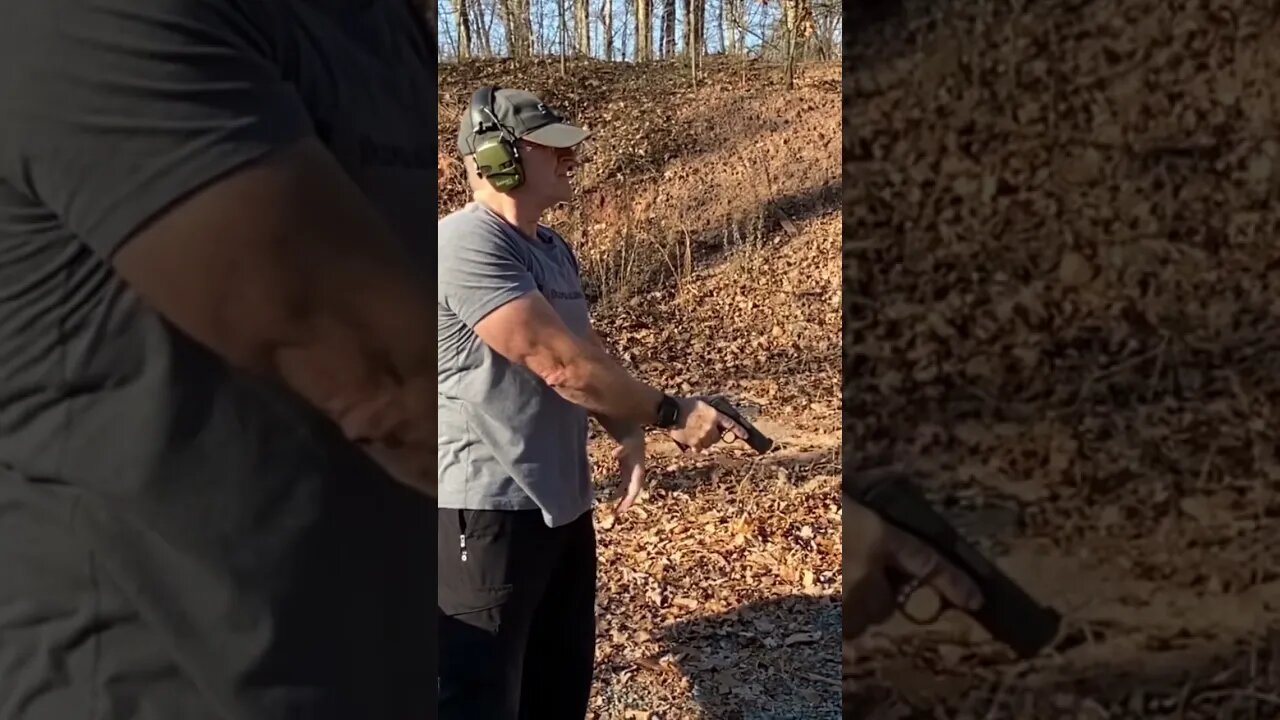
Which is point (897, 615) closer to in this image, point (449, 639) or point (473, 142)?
point (449, 639)

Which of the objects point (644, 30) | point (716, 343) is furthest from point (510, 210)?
point (644, 30)

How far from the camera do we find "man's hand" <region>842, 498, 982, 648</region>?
1.51 meters

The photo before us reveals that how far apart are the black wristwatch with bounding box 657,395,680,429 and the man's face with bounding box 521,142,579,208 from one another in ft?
1.80

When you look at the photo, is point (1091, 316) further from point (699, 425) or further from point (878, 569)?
point (699, 425)

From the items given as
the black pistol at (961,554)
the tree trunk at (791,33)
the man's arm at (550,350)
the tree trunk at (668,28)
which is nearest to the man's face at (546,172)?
the man's arm at (550,350)

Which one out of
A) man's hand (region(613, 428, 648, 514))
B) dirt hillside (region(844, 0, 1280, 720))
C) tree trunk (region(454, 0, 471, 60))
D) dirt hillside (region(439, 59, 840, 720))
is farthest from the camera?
tree trunk (region(454, 0, 471, 60))

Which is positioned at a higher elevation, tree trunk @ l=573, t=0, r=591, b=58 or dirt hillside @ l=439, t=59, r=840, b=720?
tree trunk @ l=573, t=0, r=591, b=58

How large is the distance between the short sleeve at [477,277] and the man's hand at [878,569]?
1337 millimetres

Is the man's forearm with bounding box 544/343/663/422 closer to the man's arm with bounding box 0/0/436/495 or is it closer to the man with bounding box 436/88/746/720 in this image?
the man with bounding box 436/88/746/720

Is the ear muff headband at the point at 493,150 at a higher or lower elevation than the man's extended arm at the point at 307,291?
higher

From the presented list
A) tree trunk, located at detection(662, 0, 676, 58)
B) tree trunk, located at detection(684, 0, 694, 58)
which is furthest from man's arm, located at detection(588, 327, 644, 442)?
tree trunk, located at detection(662, 0, 676, 58)

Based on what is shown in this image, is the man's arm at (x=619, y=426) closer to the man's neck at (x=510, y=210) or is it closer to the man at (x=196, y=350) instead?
the man's neck at (x=510, y=210)

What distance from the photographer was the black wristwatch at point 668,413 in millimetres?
2855

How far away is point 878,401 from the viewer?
4.91ft
